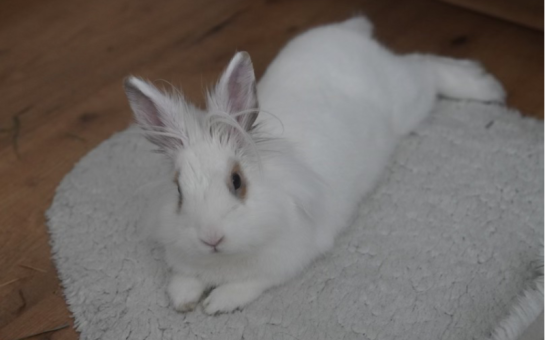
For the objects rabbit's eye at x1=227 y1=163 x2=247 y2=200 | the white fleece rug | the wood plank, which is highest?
rabbit's eye at x1=227 y1=163 x2=247 y2=200

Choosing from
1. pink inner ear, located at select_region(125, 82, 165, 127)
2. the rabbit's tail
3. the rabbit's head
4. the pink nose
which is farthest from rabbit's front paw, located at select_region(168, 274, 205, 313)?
the rabbit's tail

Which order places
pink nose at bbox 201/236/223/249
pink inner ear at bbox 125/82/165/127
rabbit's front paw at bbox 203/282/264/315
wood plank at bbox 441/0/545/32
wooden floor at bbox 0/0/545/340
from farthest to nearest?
1. wood plank at bbox 441/0/545/32
2. wooden floor at bbox 0/0/545/340
3. rabbit's front paw at bbox 203/282/264/315
4. pink inner ear at bbox 125/82/165/127
5. pink nose at bbox 201/236/223/249

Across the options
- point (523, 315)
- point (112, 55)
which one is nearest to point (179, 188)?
point (523, 315)

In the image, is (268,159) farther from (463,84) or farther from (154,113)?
(463,84)

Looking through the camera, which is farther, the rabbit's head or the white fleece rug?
the white fleece rug

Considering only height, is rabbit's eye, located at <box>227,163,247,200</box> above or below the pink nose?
above

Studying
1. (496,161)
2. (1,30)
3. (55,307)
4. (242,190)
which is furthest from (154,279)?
(1,30)

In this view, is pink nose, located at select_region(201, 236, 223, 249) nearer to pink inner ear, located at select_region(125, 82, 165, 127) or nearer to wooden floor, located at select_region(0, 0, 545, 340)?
pink inner ear, located at select_region(125, 82, 165, 127)
